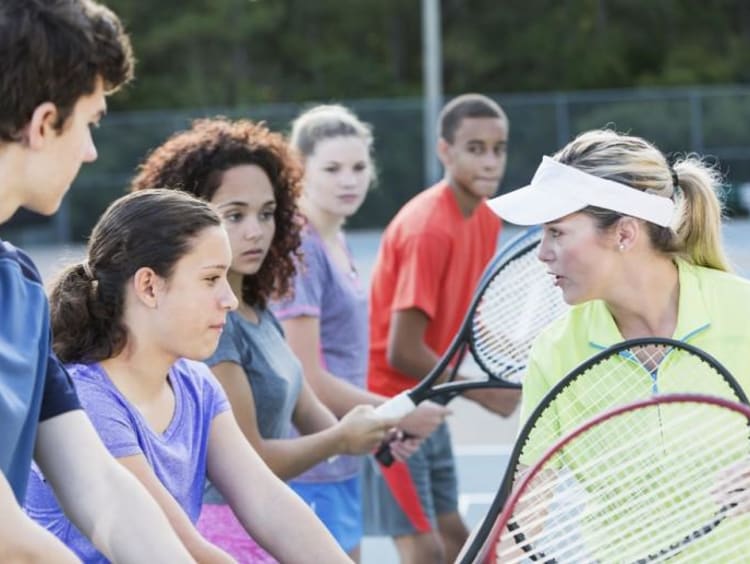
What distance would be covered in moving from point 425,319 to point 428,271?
0.16 meters

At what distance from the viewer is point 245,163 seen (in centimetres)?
396

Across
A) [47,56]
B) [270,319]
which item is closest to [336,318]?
[270,319]

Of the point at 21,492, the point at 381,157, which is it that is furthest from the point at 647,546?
the point at 381,157

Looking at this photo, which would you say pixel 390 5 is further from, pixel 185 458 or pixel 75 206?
pixel 185 458

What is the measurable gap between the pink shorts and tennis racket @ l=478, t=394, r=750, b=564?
1071mm

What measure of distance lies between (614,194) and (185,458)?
0.95m

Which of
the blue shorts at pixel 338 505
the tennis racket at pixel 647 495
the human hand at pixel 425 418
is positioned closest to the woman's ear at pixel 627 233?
the tennis racket at pixel 647 495

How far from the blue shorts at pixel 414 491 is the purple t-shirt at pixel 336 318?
0.53m

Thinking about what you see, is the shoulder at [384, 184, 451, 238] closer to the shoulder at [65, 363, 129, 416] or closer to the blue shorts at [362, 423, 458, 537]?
the blue shorts at [362, 423, 458, 537]

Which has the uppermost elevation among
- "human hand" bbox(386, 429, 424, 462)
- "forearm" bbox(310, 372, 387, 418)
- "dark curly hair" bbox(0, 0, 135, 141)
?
"dark curly hair" bbox(0, 0, 135, 141)

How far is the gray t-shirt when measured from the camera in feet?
12.3

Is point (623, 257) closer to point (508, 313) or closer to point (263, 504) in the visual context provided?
point (263, 504)

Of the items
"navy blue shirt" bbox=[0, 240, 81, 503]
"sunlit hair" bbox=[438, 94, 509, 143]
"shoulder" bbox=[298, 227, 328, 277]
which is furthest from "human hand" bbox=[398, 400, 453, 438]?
"navy blue shirt" bbox=[0, 240, 81, 503]

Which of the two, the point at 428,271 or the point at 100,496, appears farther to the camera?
Answer: the point at 428,271
